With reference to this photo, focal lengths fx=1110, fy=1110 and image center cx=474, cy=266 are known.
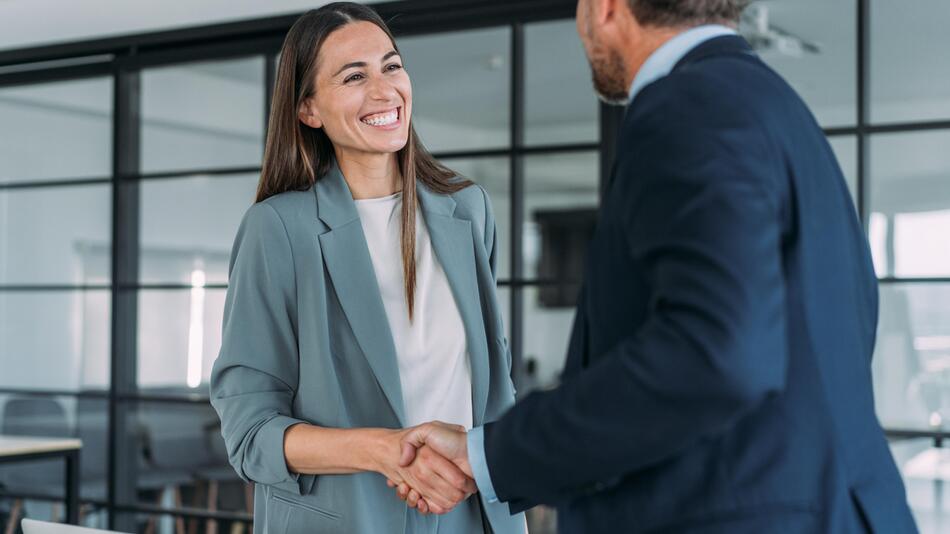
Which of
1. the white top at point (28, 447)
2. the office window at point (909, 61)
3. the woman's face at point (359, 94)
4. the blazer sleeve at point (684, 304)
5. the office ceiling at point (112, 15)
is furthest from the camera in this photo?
the office ceiling at point (112, 15)

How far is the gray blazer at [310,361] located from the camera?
153 cm

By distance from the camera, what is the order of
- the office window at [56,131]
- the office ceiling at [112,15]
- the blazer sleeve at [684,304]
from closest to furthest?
the blazer sleeve at [684,304], the office ceiling at [112,15], the office window at [56,131]

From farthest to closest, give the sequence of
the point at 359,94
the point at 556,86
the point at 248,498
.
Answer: the point at 248,498
the point at 556,86
the point at 359,94

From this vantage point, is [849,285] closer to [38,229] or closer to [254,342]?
[254,342]

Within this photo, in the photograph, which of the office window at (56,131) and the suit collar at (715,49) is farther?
the office window at (56,131)

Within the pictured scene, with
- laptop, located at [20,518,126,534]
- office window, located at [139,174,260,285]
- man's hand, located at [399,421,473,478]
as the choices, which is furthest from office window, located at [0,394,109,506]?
man's hand, located at [399,421,473,478]

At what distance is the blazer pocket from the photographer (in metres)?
1.54

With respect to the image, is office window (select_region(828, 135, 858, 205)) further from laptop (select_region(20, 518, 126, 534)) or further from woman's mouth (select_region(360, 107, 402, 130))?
laptop (select_region(20, 518, 126, 534))

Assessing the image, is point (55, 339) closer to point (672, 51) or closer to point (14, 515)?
point (14, 515)

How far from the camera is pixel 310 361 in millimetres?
1535

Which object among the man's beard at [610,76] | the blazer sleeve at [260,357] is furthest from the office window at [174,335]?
the man's beard at [610,76]

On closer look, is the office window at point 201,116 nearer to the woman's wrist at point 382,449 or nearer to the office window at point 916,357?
the office window at point 916,357

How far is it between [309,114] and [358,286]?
30 centimetres

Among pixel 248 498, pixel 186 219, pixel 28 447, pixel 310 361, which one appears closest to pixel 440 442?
pixel 310 361
